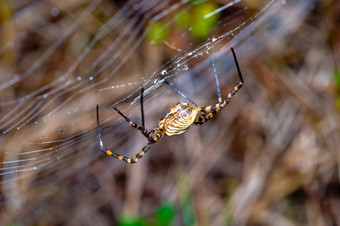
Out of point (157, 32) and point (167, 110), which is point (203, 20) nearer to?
point (157, 32)

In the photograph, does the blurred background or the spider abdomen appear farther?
the blurred background

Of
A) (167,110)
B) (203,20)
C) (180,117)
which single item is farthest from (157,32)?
(180,117)

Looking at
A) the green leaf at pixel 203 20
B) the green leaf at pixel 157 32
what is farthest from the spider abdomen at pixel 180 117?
the green leaf at pixel 157 32

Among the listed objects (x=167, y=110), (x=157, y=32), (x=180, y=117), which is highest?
(x=157, y=32)

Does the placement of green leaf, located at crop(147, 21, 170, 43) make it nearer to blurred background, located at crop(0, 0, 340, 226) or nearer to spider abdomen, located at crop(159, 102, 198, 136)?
blurred background, located at crop(0, 0, 340, 226)

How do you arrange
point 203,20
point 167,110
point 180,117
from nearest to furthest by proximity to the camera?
point 180,117 → point 203,20 → point 167,110

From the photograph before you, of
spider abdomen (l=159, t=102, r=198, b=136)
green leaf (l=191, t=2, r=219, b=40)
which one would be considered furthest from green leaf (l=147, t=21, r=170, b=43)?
spider abdomen (l=159, t=102, r=198, b=136)

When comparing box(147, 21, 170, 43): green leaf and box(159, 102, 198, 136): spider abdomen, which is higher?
box(147, 21, 170, 43): green leaf
